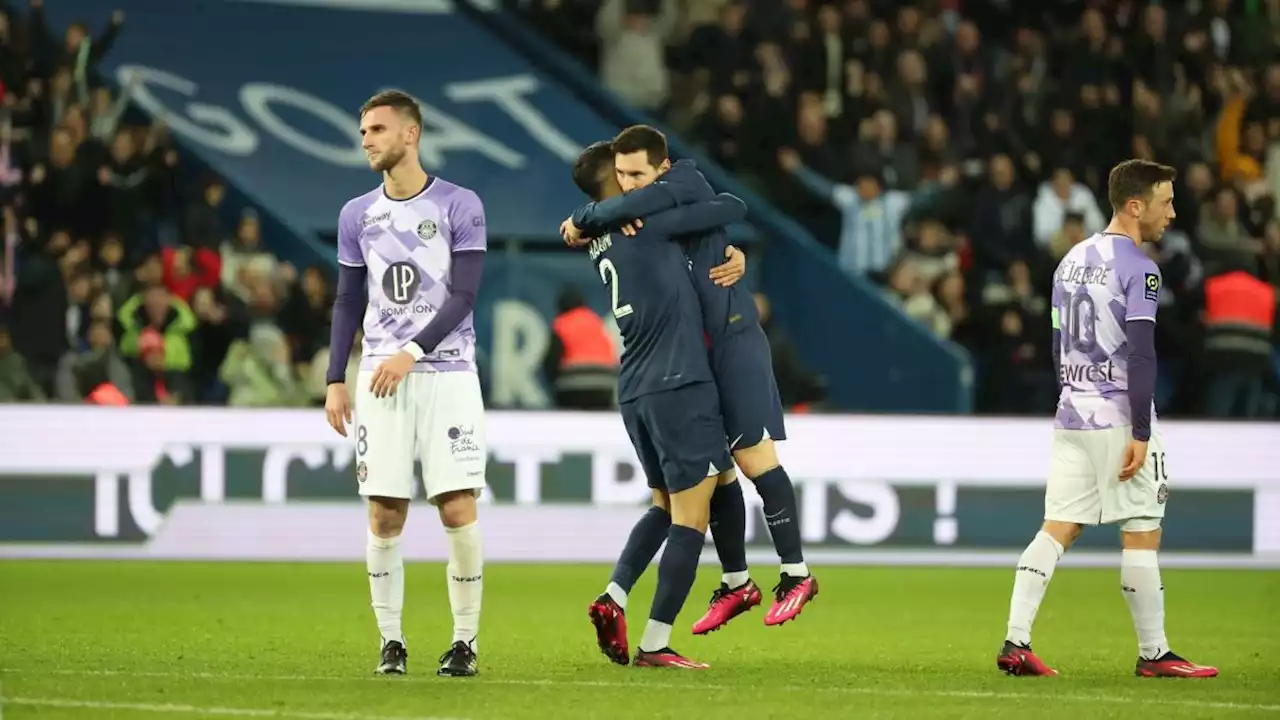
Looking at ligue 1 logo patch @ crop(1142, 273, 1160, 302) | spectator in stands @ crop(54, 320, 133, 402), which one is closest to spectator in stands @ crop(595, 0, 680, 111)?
spectator in stands @ crop(54, 320, 133, 402)

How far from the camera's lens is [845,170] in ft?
70.4

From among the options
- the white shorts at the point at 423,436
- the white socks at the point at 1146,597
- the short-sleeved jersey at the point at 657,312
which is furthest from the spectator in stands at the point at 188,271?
the white socks at the point at 1146,597

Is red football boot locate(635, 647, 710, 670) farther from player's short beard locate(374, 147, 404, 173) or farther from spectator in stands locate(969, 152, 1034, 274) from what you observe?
spectator in stands locate(969, 152, 1034, 274)

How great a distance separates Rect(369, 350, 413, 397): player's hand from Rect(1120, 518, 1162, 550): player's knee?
3009 mm

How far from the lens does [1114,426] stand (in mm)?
8844

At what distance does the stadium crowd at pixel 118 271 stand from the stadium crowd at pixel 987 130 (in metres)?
5.10

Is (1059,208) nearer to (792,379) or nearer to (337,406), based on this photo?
(792,379)

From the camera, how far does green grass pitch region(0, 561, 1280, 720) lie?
7.64 m

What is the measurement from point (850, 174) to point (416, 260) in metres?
13.4

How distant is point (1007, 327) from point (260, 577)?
845 cm

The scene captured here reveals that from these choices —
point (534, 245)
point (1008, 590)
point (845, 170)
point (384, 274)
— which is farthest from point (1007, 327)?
point (384, 274)

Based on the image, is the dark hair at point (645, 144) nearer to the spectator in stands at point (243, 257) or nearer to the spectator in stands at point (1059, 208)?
the spectator in stands at point (243, 257)

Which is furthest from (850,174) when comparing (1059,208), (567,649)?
(567,649)

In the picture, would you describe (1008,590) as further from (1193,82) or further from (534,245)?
(1193,82)
